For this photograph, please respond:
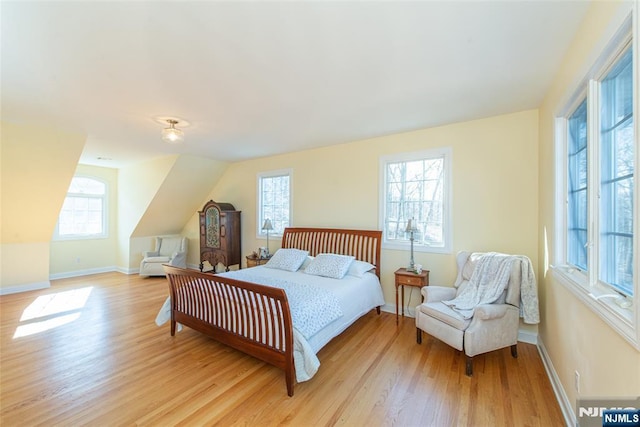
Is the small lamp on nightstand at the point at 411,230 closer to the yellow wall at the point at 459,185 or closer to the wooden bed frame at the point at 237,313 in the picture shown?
the yellow wall at the point at 459,185

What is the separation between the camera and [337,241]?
13.9 ft

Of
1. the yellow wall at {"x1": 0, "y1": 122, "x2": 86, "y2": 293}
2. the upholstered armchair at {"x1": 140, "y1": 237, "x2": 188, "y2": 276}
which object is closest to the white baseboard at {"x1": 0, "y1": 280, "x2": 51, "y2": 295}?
the yellow wall at {"x1": 0, "y1": 122, "x2": 86, "y2": 293}

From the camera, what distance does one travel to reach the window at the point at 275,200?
16.9 feet

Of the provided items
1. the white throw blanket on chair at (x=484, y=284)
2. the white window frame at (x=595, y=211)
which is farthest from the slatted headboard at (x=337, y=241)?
the white window frame at (x=595, y=211)

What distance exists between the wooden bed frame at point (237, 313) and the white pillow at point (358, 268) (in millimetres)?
1485

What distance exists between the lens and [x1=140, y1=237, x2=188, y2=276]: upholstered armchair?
592 cm

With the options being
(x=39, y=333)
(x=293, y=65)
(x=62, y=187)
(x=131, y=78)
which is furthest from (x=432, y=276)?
(x=62, y=187)

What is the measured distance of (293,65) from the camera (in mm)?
2088

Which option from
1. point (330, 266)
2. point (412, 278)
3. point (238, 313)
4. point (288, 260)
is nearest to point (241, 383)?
point (238, 313)

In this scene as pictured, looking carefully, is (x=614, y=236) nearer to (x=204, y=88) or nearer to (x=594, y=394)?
(x=594, y=394)

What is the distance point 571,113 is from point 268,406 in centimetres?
324

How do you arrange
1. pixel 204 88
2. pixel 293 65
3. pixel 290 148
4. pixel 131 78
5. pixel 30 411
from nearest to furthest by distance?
pixel 30 411 < pixel 293 65 < pixel 131 78 < pixel 204 88 < pixel 290 148

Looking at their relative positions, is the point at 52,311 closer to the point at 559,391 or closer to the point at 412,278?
the point at 412,278

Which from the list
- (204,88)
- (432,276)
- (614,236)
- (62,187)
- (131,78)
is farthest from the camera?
(62,187)
